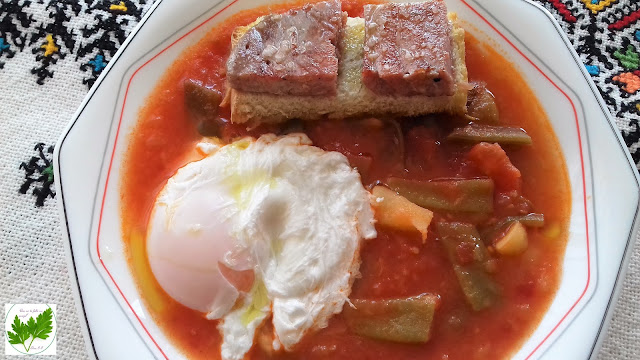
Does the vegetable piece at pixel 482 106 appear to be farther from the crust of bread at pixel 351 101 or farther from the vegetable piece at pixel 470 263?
the vegetable piece at pixel 470 263

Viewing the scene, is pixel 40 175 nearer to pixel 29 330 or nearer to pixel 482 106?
pixel 29 330

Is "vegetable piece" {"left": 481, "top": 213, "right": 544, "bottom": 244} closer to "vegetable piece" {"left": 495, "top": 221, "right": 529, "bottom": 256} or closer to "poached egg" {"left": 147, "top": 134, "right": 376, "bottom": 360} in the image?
"vegetable piece" {"left": 495, "top": 221, "right": 529, "bottom": 256}

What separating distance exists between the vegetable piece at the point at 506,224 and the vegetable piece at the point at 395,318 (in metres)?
0.52

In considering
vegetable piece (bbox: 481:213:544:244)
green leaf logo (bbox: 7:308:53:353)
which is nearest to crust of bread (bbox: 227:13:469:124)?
vegetable piece (bbox: 481:213:544:244)

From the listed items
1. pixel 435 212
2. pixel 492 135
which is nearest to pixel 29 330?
pixel 435 212

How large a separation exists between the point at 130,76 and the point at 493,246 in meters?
2.69

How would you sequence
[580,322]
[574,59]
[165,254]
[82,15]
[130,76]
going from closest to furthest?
[580,322]
[165,254]
[574,59]
[130,76]
[82,15]

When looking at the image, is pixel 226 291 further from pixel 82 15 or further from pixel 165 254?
pixel 82 15

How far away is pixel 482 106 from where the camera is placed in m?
3.71

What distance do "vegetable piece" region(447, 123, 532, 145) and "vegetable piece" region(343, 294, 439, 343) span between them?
3.51 feet

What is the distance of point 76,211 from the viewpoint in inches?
136

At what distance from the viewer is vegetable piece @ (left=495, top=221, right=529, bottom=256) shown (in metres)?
3.34

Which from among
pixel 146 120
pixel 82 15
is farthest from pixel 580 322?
pixel 82 15

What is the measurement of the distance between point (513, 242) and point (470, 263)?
0.30m
